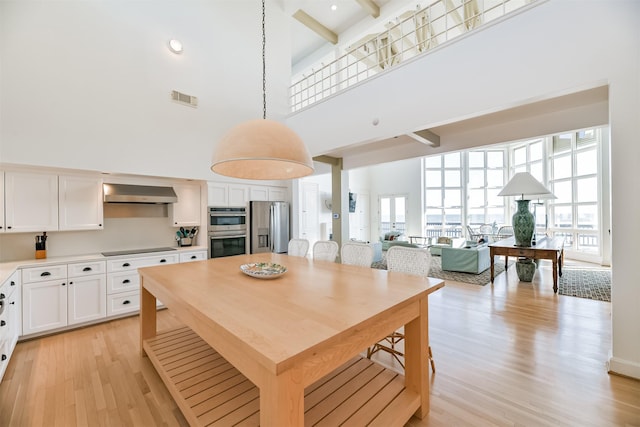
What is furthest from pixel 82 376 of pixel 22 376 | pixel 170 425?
pixel 170 425

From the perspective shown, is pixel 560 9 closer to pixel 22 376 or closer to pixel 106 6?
pixel 106 6

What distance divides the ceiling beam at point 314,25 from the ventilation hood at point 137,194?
457 cm

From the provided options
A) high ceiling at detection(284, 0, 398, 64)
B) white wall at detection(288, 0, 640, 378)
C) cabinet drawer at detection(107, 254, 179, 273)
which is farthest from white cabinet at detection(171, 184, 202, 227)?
high ceiling at detection(284, 0, 398, 64)

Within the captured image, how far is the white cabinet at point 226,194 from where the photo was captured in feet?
14.6

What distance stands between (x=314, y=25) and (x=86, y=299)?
662cm

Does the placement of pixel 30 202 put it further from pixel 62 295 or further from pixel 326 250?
pixel 326 250

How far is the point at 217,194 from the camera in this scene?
4543 millimetres

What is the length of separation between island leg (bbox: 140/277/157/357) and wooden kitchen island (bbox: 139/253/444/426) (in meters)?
0.07

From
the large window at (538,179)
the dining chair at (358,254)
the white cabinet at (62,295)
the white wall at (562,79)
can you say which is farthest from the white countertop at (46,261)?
the large window at (538,179)

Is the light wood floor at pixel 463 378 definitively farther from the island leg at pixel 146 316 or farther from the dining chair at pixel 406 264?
the dining chair at pixel 406 264

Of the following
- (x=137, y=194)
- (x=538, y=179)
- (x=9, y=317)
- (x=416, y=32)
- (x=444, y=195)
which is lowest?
(x=9, y=317)

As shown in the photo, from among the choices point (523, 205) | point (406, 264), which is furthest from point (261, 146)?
point (523, 205)

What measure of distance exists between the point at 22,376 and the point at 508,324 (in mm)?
4800

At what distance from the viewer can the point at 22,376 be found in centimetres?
224
